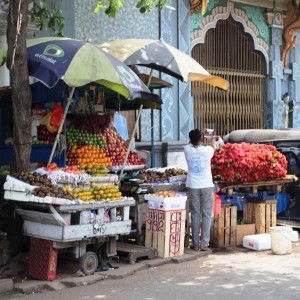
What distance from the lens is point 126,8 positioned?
43.4 ft

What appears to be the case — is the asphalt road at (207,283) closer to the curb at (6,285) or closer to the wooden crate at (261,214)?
the curb at (6,285)

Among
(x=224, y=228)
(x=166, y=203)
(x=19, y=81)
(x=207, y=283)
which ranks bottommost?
(x=207, y=283)

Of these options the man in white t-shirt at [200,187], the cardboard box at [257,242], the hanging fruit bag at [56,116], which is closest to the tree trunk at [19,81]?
the hanging fruit bag at [56,116]

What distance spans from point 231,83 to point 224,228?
21.3ft

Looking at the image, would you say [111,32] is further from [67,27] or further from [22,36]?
[22,36]

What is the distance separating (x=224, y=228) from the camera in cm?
988

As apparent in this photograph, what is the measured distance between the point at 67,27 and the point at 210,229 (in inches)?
198

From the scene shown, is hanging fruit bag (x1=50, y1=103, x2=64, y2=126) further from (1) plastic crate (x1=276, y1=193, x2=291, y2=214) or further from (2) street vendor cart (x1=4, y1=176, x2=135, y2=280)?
(1) plastic crate (x1=276, y1=193, x2=291, y2=214)

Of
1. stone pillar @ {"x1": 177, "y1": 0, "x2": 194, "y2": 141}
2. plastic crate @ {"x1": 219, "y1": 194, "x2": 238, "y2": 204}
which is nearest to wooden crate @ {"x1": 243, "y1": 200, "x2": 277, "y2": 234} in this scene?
plastic crate @ {"x1": 219, "y1": 194, "x2": 238, "y2": 204}

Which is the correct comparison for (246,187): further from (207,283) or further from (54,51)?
(54,51)

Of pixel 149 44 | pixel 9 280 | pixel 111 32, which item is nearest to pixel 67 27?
pixel 111 32

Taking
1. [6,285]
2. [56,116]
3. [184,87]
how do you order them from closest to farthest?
1. [6,285]
2. [56,116]
3. [184,87]

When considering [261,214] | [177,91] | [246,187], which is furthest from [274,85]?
[261,214]

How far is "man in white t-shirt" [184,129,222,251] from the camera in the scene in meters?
9.34
